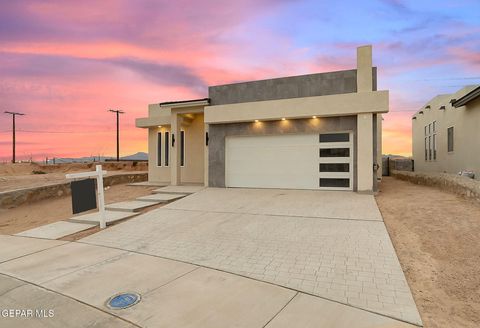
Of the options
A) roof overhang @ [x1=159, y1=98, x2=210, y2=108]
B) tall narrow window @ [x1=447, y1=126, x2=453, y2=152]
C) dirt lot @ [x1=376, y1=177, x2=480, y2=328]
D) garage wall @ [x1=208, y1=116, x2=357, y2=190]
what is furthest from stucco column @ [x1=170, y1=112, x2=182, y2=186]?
tall narrow window @ [x1=447, y1=126, x2=453, y2=152]

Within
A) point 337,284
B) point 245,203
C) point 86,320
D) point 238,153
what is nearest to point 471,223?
point 337,284

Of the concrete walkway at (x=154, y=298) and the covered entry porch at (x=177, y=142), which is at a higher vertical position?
the covered entry porch at (x=177, y=142)

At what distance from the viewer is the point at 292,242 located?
6270mm

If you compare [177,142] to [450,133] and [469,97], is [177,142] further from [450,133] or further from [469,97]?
[450,133]

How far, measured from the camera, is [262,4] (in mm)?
11492

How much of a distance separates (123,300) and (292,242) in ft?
11.5

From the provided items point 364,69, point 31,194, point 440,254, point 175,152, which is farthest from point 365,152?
point 31,194

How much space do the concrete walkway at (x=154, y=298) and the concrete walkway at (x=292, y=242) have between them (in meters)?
0.33

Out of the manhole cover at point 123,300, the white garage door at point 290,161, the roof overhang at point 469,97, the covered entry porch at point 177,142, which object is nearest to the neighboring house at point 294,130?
the white garage door at point 290,161

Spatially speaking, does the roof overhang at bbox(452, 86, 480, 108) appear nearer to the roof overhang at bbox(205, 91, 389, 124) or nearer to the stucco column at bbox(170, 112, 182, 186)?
the roof overhang at bbox(205, 91, 389, 124)

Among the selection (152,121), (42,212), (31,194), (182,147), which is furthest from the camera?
(152,121)

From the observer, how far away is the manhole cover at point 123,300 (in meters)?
3.82

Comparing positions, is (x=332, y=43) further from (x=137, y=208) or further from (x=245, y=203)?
(x=137, y=208)

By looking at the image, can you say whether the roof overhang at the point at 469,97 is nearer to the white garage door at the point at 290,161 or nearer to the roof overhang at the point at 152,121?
the white garage door at the point at 290,161
